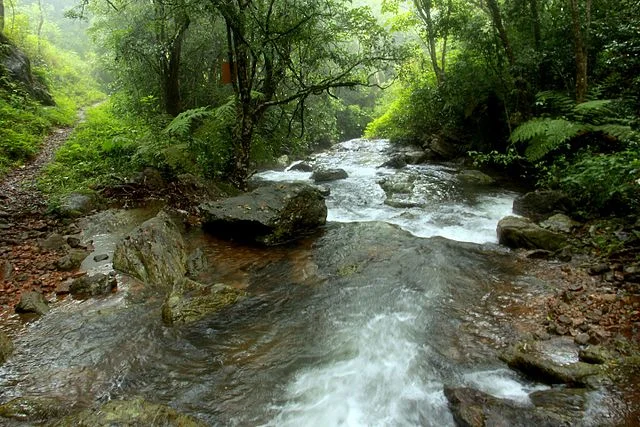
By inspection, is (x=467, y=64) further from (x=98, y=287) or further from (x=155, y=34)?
(x=98, y=287)

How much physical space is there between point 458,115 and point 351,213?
7428 mm

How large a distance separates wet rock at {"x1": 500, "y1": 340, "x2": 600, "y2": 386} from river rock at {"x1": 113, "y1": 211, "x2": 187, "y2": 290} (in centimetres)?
387

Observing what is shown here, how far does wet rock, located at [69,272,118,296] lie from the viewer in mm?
4703

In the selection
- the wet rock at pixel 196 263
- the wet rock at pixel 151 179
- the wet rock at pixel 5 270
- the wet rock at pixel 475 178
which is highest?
the wet rock at pixel 151 179

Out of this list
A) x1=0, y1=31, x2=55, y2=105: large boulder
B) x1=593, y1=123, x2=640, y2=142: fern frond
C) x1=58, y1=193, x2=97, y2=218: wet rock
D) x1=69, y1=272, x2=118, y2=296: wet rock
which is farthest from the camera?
x1=0, y1=31, x2=55, y2=105: large boulder

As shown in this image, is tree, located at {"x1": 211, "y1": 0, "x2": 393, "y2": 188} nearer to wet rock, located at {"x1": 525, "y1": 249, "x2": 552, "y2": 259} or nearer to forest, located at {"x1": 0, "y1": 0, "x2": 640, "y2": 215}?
forest, located at {"x1": 0, "y1": 0, "x2": 640, "y2": 215}

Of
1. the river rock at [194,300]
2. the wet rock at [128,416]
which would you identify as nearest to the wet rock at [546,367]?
the wet rock at [128,416]

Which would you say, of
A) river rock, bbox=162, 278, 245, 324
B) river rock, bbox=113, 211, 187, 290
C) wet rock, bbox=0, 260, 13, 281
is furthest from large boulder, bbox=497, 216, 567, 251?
wet rock, bbox=0, 260, 13, 281

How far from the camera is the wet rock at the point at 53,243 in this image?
561cm

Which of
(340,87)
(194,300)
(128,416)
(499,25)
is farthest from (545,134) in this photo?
(128,416)

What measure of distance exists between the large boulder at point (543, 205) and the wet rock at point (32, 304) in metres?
7.57

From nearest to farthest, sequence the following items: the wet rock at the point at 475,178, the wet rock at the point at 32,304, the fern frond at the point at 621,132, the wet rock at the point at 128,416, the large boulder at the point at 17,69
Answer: the wet rock at the point at 128,416 < the wet rock at the point at 32,304 < the fern frond at the point at 621,132 < the wet rock at the point at 475,178 < the large boulder at the point at 17,69

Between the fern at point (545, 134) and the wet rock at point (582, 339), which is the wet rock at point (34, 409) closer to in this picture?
the wet rock at point (582, 339)

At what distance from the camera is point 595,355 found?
346 cm
